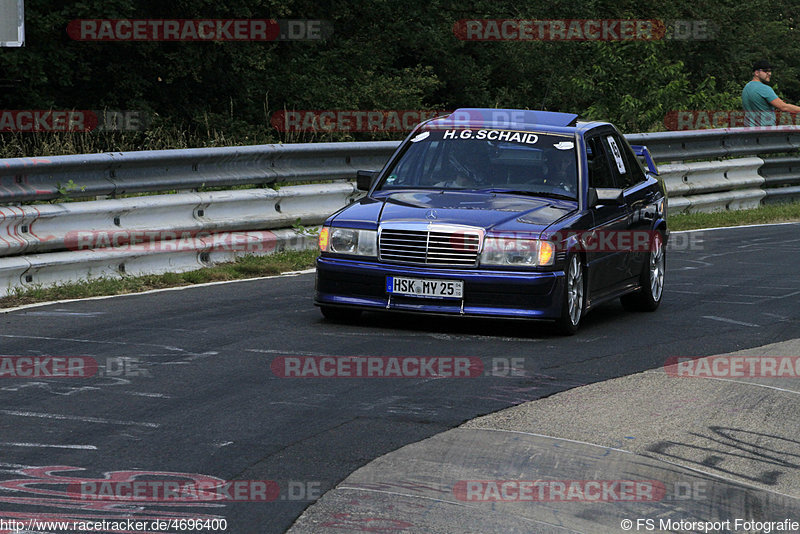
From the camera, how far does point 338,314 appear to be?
1029 cm

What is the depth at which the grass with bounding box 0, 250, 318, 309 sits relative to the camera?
10828 millimetres

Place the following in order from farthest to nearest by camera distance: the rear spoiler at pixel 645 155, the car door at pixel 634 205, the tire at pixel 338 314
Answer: the rear spoiler at pixel 645 155, the car door at pixel 634 205, the tire at pixel 338 314

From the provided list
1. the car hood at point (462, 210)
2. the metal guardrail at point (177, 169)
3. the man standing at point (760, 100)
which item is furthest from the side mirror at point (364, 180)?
the man standing at point (760, 100)

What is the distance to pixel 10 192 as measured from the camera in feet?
35.8

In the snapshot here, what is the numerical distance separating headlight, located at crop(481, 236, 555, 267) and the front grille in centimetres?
10

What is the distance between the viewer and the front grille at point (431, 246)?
952 centimetres

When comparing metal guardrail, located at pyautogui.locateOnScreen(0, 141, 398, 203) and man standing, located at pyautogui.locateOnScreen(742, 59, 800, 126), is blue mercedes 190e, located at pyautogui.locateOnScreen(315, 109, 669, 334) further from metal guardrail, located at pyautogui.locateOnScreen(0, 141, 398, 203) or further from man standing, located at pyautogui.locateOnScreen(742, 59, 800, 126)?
man standing, located at pyautogui.locateOnScreen(742, 59, 800, 126)

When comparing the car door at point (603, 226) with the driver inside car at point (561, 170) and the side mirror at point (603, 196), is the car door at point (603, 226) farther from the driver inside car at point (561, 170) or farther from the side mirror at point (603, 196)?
the driver inside car at point (561, 170)

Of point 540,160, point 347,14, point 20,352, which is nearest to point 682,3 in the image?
point 347,14

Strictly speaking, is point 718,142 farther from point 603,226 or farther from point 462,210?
Answer: point 462,210

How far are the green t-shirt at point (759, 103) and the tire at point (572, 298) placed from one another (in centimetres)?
1280

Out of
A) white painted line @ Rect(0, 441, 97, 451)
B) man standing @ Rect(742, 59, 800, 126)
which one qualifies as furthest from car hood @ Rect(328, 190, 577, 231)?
man standing @ Rect(742, 59, 800, 126)

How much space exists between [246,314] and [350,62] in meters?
23.9

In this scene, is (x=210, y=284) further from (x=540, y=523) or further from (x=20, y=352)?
(x=540, y=523)
